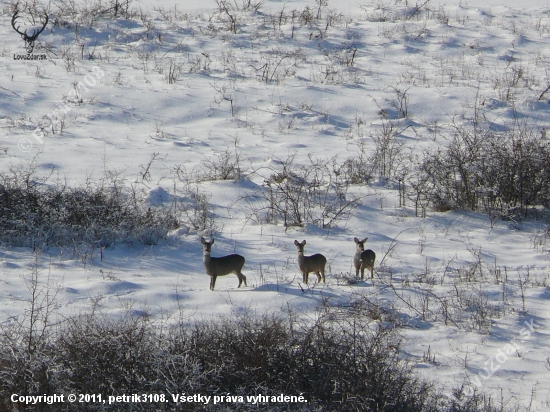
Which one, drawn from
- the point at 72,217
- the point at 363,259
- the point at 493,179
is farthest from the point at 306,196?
the point at 72,217

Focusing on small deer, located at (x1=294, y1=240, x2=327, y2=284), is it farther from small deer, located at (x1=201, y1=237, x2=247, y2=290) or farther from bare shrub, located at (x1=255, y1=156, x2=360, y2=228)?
bare shrub, located at (x1=255, y1=156, x2=360, y2=228)

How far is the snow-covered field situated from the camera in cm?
817

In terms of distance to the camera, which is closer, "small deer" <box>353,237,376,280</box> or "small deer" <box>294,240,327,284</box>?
"small deer" <box>294,240,327,284</box>

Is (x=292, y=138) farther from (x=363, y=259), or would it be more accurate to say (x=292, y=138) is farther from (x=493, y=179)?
(x=363, y=259)

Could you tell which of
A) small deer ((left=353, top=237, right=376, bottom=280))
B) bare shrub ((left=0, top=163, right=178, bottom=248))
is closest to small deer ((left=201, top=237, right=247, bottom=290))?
small deer ((left=353, top=237, right=376, bottom=280))

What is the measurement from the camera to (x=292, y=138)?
1509 cm

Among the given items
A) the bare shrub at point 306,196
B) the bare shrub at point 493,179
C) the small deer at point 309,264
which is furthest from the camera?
the bare shrub at point 493,179

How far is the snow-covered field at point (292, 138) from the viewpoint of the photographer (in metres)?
8.17


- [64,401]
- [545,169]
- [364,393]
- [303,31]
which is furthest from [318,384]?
[303,31]

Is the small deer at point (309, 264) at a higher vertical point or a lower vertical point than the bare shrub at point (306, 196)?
lower

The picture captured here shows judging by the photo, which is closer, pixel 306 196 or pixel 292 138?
pixel 306 196

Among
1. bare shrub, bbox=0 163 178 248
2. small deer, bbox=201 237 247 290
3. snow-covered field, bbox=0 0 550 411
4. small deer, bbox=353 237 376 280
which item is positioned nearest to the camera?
snow-covered field, bbox=0 0 550 411

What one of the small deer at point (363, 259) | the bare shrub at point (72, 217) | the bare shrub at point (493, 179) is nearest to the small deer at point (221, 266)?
the small deer at point (363, 259)

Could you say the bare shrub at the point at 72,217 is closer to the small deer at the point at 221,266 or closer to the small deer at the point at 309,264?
the small deer at the point at 221,266
